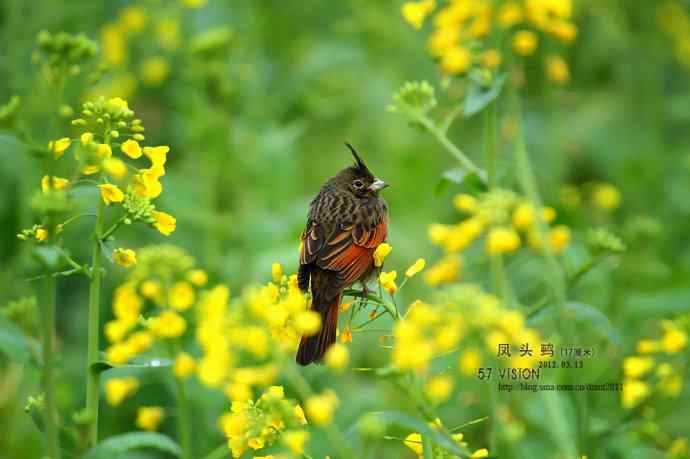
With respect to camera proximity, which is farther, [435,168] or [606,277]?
[435,168]

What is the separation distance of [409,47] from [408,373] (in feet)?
16.2

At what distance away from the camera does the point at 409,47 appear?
7016 millimetres

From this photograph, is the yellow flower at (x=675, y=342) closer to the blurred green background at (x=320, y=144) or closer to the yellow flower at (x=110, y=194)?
the blurred green background at (x=320, y=144)

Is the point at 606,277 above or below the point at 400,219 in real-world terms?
below

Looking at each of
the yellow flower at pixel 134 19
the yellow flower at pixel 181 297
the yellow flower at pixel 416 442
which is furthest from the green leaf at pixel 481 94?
the yellow flower at pixel 134 19

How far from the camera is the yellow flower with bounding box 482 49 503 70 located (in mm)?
3693

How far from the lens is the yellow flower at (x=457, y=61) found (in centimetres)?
361

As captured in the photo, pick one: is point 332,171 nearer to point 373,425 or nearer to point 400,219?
point 400,219

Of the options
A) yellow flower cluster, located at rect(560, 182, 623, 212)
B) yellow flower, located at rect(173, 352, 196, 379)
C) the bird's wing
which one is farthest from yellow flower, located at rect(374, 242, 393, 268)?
yellow flower cluster, located at rect(560, 182, 623, 212)

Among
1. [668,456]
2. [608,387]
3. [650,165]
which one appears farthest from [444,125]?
[650,165]

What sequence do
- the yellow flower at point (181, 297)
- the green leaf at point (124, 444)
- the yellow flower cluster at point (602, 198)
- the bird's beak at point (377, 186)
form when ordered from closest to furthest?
the yellow flower at point (181, 297), the green leaf at point (124, 444), the bird's beak at point (377, 186), the yellow flower cluster at point (602, 198)

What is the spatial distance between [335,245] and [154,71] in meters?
2.82

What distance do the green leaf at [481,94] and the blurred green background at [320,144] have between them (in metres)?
0.31

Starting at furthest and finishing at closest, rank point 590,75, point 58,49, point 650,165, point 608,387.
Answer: point 590,75, point 650,165, point 608,387, point 58,49
